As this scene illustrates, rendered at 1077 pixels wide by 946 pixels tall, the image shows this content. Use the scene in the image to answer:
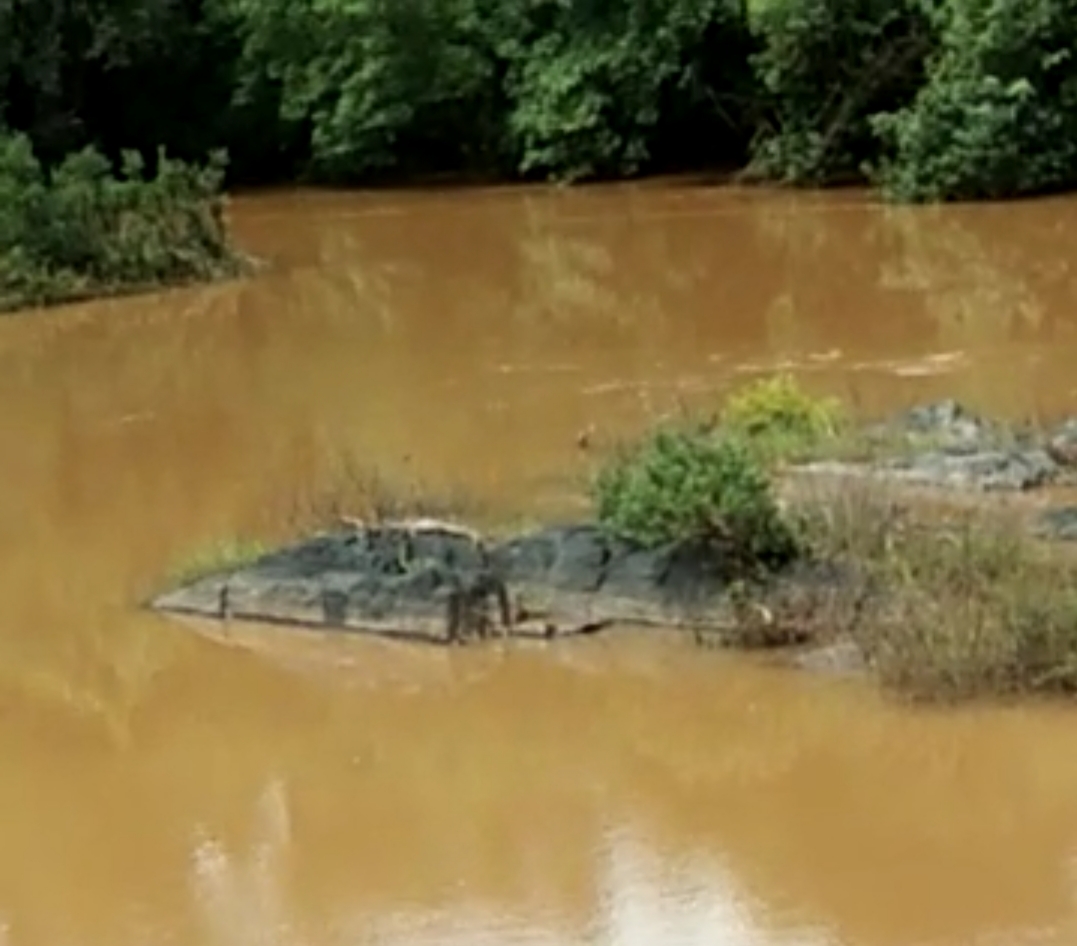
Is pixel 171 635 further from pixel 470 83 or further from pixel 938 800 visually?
pixel 470 83

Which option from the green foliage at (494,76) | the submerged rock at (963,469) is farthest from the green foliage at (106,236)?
the submerged rock at (963,469)

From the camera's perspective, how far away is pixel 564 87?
3378 centimetres

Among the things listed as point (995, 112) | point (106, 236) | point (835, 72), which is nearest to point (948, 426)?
point (106, 236)

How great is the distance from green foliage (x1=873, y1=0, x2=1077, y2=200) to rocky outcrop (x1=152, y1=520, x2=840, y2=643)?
57.8 feet

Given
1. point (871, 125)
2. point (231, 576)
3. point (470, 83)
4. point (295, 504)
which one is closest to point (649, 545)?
point (231, 576)

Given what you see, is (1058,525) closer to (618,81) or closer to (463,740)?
(463,740)

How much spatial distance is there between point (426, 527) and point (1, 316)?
42.1 ft

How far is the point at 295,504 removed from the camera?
1418 centimetres

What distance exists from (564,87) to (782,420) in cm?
1965

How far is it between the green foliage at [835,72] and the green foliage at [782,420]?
54.8 ft

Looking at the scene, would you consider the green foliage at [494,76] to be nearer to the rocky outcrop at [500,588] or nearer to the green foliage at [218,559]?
the green foliage at [218,559]

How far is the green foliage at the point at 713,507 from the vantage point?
1122 centimetres

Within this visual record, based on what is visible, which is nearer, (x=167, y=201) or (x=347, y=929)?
(x=347, y=929)

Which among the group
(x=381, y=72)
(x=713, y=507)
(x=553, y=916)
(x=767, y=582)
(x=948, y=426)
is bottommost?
(x=381, y=72)
